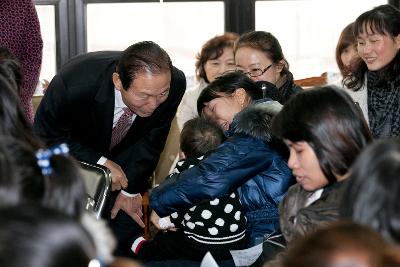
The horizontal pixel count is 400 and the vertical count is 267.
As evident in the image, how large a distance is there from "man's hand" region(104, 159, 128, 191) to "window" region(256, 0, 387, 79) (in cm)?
191

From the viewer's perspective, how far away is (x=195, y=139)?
279 cm

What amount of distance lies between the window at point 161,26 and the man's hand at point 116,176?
1.58 m

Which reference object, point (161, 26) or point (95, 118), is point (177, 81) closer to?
point (95, 118)

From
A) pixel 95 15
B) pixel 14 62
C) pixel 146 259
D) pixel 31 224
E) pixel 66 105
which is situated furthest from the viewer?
pixel 95 15

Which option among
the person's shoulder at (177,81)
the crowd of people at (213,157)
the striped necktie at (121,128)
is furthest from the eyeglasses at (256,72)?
the striped necktie at (121,128)

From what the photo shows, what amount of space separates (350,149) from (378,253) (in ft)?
2.49

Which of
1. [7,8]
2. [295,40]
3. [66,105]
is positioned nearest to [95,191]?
[66,105]

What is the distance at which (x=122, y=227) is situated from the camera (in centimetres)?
312

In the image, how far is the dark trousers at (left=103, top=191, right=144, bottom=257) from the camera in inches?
119

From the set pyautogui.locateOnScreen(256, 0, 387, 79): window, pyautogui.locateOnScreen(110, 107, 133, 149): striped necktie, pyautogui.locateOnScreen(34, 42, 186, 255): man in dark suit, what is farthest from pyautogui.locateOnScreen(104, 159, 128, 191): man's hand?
pyautogui.locateOnScreen(256, 0, 387, 79): window

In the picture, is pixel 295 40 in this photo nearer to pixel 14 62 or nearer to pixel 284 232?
pixel 14 62

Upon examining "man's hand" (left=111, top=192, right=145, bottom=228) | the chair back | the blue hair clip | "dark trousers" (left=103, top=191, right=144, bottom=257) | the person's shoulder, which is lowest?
"dark trousers" (left=103, top=191, right=144, bottom=257)

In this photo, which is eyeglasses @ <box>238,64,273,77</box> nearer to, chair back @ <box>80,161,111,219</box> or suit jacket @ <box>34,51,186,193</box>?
suit jacket @ <box>34,51,186,193</box>

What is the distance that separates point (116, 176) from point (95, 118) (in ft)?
0.79
